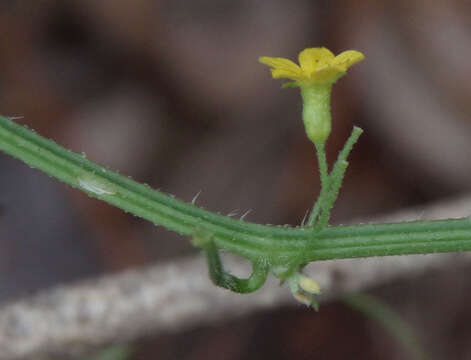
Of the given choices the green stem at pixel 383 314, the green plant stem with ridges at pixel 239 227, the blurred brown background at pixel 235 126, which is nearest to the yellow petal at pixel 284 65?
the green plant stem with ridges at pixel 239 227

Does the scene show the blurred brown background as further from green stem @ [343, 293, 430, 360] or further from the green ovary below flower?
the green ovary below flower

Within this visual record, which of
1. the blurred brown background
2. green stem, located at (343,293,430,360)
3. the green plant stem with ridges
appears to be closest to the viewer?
the green plant stem with ridges

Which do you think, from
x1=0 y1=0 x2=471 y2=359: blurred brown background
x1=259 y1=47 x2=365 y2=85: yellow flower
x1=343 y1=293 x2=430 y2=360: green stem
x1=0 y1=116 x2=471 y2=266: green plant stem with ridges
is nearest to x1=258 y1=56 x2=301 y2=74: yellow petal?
x1=259 y1=47 x2=365 y2=85: yellow flower

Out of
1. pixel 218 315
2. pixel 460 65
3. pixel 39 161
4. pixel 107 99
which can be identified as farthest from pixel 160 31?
pixel 39 161

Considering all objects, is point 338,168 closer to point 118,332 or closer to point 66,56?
point 118,332

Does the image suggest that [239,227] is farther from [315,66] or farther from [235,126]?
[235,126]

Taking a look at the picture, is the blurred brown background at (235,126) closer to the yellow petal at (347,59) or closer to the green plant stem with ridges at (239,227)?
the green plant stem with ridges at (239,227)

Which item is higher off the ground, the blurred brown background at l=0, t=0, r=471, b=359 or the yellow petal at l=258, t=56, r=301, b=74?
the blurred brown background at l=0, t=0, r=471, b=359
